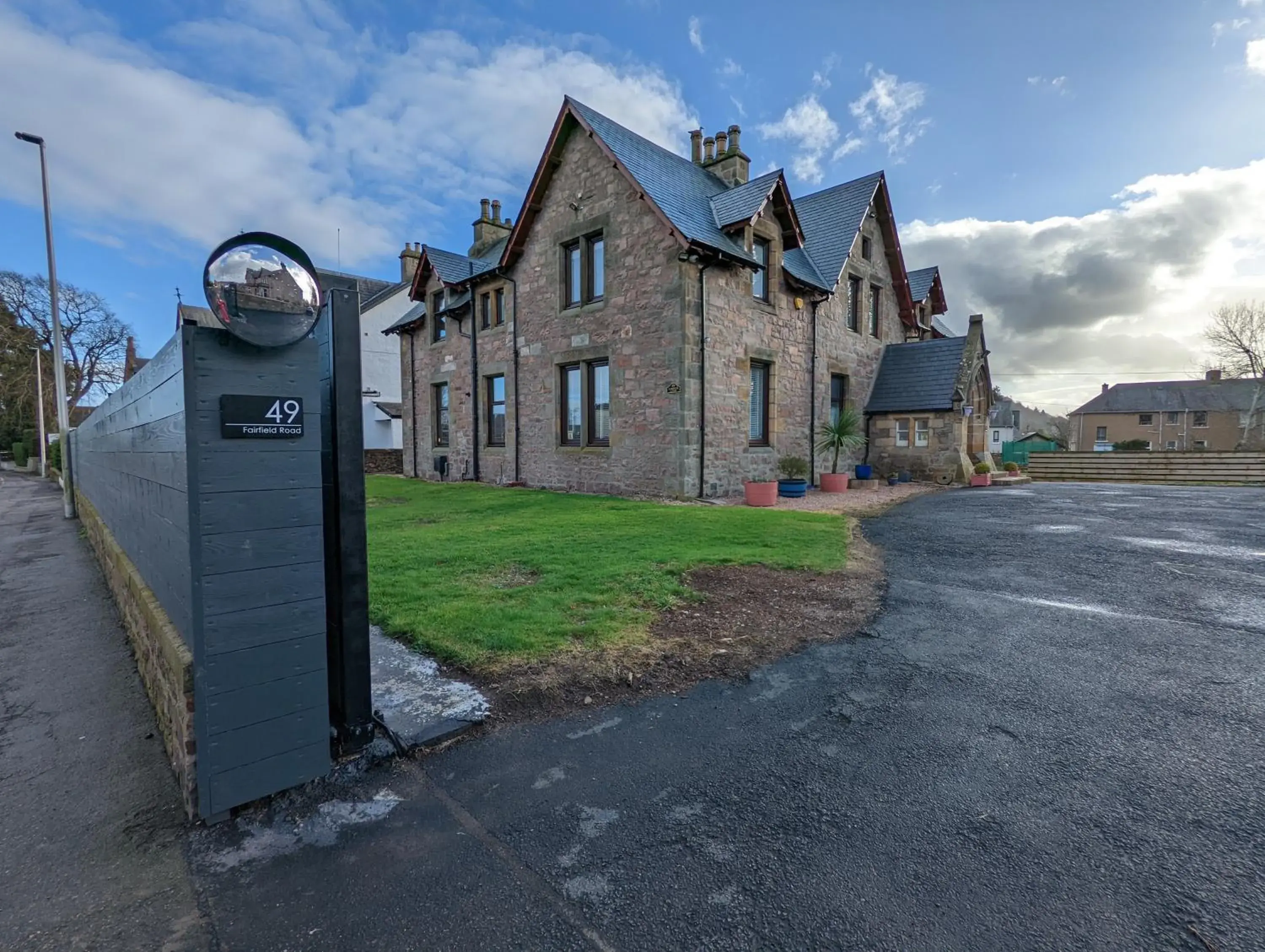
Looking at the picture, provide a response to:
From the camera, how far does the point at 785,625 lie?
5.00 m

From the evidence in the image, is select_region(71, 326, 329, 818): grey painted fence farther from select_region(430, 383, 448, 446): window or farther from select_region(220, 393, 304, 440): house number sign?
select_region(430, 383, 448, 446): window

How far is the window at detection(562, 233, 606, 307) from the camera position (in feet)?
50.5

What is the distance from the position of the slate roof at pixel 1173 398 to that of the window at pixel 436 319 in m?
70.0

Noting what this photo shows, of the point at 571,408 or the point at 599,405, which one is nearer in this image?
the point at 599,405

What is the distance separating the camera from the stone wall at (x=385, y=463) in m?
26.7

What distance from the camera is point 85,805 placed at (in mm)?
2842

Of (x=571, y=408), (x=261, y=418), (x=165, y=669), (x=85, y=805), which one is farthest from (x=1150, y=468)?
(x=85, y=805)

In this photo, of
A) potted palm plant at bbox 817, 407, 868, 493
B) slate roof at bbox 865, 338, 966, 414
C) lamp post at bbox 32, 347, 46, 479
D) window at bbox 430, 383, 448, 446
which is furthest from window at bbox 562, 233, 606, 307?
lamp post at bbox 32, 347, 46, 479

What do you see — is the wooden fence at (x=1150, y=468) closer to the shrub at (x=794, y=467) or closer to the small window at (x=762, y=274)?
the shrub at (x=794, y=467)

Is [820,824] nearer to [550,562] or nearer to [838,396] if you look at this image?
[550,562]

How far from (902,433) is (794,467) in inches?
248

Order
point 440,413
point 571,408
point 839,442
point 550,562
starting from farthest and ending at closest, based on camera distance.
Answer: point 440,413, point 839,442, point 571,408, point 550,562

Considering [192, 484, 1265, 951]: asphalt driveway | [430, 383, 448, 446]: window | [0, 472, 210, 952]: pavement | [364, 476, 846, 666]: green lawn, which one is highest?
[430, 383, 448, 446]: window

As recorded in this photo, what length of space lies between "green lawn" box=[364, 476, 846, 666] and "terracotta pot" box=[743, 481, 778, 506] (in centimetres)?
120
